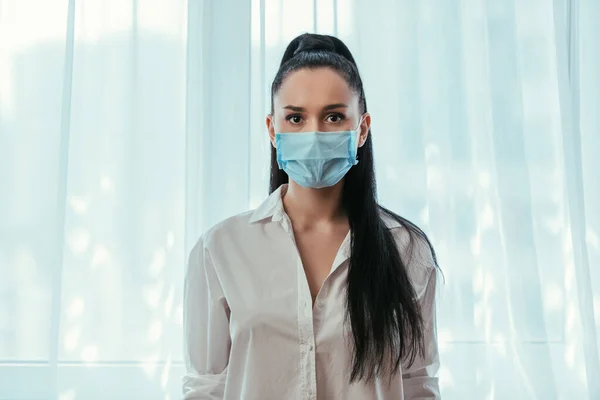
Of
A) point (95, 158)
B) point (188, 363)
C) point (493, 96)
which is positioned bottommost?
point (188, 363)

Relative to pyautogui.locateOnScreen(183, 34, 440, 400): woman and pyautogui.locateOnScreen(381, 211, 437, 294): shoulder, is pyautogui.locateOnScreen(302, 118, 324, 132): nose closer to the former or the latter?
pyautogui.locateOnScreen(183, 34, 440, 400): woman

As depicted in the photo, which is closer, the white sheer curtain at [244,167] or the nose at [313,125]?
the nose at [313,125]

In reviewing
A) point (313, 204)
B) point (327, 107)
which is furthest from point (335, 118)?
point (313, 204)

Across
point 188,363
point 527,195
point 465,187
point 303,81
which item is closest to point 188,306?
point 188,363

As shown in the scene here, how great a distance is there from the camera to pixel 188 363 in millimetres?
1220

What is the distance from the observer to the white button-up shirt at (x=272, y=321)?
111 cm

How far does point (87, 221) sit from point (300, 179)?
95cm

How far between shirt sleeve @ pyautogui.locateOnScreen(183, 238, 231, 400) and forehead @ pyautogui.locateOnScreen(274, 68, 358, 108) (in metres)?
0.34

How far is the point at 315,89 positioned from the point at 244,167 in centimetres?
81

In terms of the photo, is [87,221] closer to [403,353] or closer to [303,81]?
[303,81]

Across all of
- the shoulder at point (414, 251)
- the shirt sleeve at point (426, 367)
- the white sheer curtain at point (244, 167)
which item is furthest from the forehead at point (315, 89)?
the white sheer curtain at point (244, 167)

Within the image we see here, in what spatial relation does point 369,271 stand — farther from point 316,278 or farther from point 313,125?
point 313,125

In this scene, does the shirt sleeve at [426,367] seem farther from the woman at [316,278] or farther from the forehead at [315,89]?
the forehead at [315,89]

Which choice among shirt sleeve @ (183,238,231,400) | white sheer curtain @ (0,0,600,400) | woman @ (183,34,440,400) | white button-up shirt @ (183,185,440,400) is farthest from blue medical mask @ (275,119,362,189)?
white sheer curtain @ (0,0,600,400)
